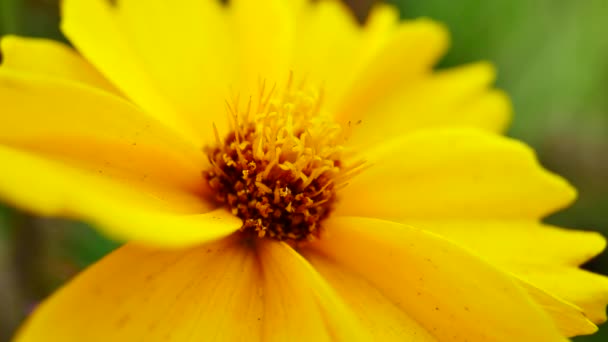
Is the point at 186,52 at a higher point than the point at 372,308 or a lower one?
higher

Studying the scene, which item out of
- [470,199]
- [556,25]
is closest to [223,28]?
[470,199]


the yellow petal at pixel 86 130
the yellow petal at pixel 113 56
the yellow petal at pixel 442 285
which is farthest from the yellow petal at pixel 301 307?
the yellow petal at pixel 113 56

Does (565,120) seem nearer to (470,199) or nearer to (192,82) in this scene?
(470,199)

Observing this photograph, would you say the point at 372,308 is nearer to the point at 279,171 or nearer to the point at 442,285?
the point at 442,285

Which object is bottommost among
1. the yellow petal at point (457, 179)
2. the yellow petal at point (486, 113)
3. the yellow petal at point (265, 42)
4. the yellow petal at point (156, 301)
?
the yellow petal at point (156, 301)

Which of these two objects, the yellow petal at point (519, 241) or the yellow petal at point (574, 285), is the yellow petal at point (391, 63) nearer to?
the yellow petal at point (519, 241)

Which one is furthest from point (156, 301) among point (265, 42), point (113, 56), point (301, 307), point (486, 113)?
point (486, 113)
